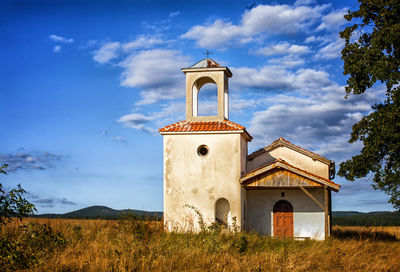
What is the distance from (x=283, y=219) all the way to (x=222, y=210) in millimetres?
3261

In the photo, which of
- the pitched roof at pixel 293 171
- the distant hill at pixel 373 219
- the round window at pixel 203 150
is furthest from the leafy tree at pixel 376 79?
the distant hill at pixel 373 219

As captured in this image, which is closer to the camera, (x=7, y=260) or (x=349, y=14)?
(x=7, y=260)

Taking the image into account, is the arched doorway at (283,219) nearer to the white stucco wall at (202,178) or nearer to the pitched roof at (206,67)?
the white stucco wall at (202,178)

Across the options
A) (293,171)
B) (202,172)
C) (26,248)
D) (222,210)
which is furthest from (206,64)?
(26,248)

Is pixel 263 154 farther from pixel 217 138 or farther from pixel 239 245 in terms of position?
pixel 239 245

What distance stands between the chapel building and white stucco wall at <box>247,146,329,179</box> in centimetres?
123

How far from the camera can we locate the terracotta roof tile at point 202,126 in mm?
22328

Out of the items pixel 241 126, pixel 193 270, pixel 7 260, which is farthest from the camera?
pixel 241 126

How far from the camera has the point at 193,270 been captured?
36.0ft

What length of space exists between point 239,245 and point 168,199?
24.7 feet

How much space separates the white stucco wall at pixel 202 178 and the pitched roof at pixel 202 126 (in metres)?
0.29

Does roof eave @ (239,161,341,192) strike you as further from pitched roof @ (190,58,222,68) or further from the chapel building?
pitched roof @ (190,58,222,68)

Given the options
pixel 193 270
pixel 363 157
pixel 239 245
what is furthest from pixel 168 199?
pixel 193 270

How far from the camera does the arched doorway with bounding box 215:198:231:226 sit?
23031 mm
